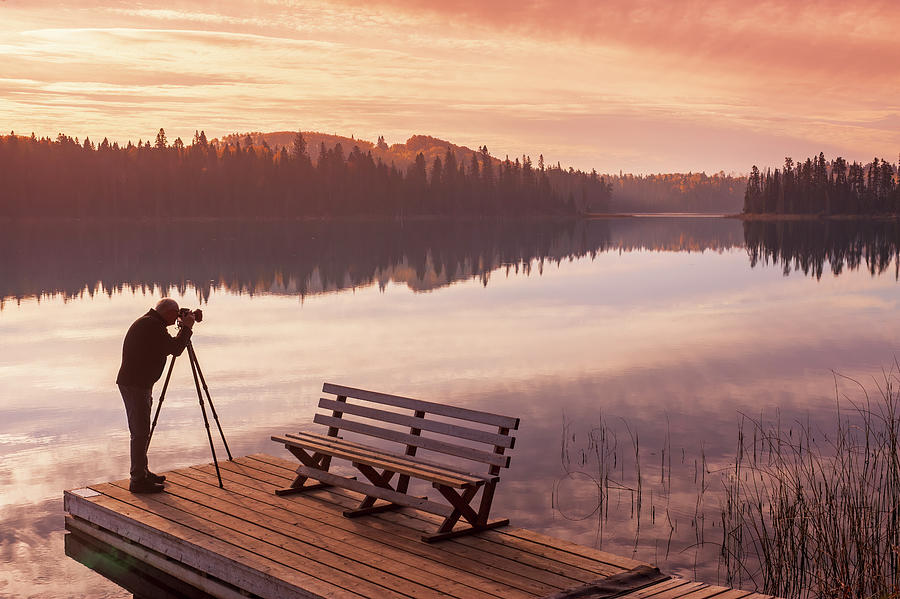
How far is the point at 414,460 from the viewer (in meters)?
9.80

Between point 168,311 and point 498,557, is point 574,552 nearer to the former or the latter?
point 498,557

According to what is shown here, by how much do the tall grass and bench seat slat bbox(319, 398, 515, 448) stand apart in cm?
325

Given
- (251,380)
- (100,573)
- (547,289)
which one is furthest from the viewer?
(547,289)

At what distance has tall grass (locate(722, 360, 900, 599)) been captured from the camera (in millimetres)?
9578

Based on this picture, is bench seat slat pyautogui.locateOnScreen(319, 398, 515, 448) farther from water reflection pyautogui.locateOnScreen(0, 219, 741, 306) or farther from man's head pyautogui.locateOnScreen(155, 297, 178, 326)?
water reflection pyautogui.locateOnScreen(0, 219, 741, 306)

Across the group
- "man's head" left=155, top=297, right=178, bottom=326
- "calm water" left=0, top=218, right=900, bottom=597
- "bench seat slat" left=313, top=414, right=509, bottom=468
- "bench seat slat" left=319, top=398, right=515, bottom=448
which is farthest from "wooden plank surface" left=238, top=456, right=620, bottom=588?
"man's head" left=155, top=297, right=178, bottom=326

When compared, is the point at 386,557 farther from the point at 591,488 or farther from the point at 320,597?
the point at 591,488

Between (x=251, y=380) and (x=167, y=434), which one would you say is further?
(x=251, y=380)

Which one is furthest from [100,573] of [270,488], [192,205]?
[192,205]

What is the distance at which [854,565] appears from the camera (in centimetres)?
966

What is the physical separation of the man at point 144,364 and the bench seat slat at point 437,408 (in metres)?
1.88

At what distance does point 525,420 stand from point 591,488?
4206mm

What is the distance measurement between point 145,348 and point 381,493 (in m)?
3.22

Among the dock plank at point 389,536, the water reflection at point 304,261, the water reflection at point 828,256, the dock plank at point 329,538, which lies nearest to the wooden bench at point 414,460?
the dock plank at point 389,536
